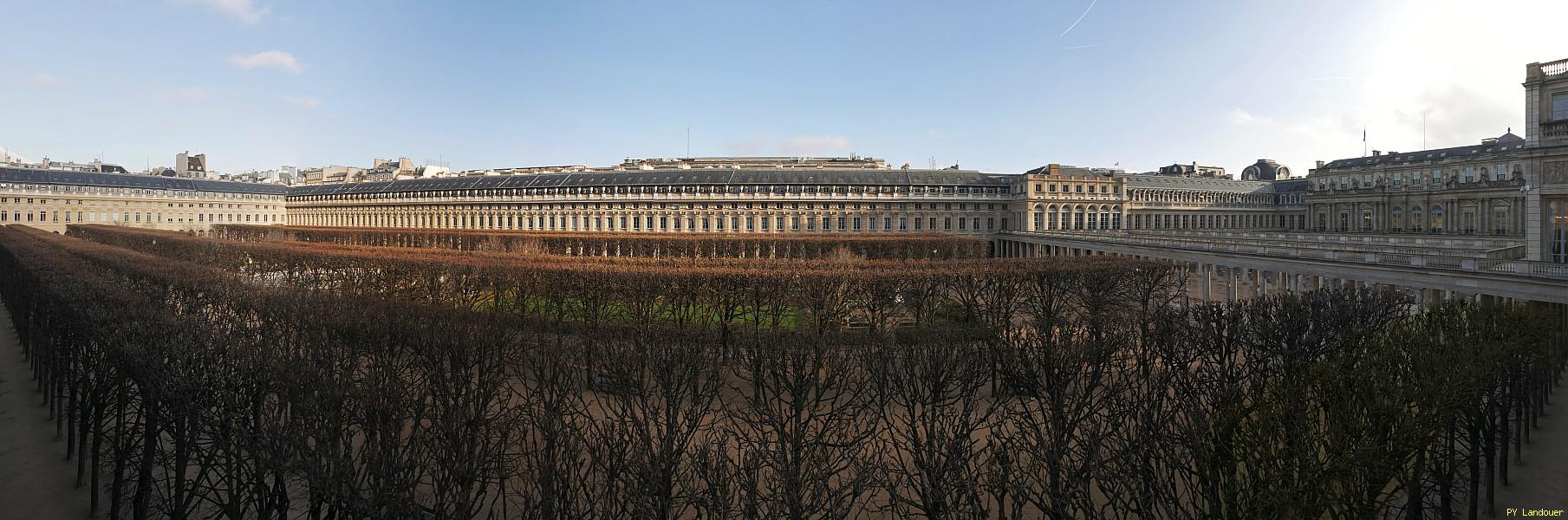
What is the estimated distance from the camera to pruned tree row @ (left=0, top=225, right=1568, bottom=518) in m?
8.34

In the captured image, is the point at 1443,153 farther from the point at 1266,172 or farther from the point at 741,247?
the point at 741,247

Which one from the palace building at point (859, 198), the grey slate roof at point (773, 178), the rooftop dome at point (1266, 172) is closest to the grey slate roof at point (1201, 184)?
the palace building at point (859, 198)

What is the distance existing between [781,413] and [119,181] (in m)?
124

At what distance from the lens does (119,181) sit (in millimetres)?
92750

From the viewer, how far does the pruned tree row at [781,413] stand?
8336mm

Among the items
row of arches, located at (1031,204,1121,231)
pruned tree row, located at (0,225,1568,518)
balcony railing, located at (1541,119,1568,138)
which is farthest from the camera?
row of arches, located at (1031,204,1121,231)

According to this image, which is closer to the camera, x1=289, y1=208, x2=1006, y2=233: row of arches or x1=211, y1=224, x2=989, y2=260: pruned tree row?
x1=211, y1=224, x2=989, y2=260: pruned tree row

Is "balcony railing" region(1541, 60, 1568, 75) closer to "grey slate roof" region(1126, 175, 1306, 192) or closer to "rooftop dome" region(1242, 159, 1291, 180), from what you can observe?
"grey slate roof" region(1126, 175, 1306, 192)

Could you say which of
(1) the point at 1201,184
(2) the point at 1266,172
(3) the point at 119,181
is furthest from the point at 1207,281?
(3) the point at 119,181

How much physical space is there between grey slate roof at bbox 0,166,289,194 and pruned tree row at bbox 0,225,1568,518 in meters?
93.2

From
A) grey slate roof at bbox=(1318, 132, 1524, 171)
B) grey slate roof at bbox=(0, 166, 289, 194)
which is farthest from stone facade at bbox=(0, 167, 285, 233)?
grey slate roof at bbox=(1318, 132, 1524, 171)

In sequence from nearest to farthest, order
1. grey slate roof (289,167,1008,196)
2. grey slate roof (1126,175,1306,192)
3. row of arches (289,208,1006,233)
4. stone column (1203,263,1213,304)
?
stone column (1203,263,1213,304) → row of arches (289,208,1006,233) → grey slate roof (289,167,1008,196) → grey slate roof (1126,175,1306,192)

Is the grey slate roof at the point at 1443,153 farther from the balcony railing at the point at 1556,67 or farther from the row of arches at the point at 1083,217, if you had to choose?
the balcony railing at the point at 1556,67

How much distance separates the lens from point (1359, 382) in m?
9.23
